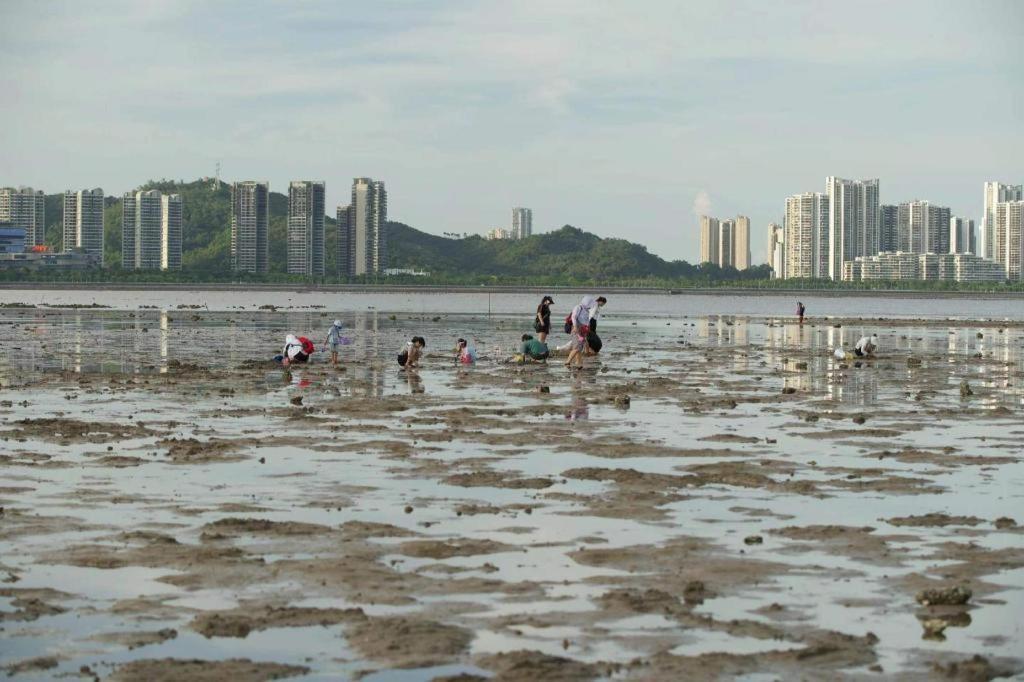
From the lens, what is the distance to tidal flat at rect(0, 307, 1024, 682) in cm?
1066

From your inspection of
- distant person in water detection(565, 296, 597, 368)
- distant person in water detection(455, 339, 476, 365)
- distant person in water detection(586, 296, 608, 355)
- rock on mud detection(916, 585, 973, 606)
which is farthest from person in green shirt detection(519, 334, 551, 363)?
rock on mud detection(916, 585, 973, 606)

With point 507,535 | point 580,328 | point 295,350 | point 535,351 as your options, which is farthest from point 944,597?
point 580,328

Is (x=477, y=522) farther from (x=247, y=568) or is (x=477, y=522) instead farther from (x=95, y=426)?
(x=95, y=426)

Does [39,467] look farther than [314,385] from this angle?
No

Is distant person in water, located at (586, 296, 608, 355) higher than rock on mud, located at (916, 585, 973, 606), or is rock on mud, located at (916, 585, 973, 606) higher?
distant person in water, located at (586, 296, 608, 355)

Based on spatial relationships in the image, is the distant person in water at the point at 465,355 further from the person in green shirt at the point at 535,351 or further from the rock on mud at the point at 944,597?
the rock on mud at the point at 944,597

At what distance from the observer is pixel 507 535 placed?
592 inches

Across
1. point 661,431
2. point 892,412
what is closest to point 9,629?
point 661,431

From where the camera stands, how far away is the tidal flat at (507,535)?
10.7 meters

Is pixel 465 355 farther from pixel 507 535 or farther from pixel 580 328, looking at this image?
pixel 507 535

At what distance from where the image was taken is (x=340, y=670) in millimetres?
10141

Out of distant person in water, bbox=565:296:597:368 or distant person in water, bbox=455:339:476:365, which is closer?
distant person in water, bbox=455:339:476:365

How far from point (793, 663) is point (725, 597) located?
1.97 m

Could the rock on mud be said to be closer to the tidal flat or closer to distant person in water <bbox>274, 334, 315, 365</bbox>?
the tidal flat
